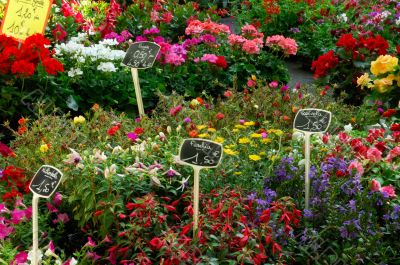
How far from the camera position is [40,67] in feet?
18.7

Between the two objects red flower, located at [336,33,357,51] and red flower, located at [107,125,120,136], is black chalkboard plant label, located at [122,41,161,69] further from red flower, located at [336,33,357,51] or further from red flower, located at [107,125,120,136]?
red flower, located at [336,33,357,51]

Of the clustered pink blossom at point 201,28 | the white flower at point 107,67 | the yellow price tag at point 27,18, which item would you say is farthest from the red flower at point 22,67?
the clustered pink blossom at point 201,28

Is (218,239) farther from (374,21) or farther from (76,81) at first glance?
(374,21)

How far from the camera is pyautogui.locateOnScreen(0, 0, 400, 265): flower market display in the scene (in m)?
3.29

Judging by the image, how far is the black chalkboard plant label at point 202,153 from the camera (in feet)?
10.6

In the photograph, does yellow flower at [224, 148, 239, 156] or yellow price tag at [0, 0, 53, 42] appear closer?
yellow flower at [224, 148, 239, 156]

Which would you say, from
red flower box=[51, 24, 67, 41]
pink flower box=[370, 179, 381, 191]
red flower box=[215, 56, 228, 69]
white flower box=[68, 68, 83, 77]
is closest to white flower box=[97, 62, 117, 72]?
white flower box=[68, 68, 83, 77]

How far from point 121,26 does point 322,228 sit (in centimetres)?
A: 490

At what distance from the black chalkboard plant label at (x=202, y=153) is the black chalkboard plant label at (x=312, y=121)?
59cm

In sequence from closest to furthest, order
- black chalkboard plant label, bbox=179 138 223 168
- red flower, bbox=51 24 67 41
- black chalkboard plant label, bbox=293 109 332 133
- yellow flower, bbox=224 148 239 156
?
black chalkboard plant label, bbox=179 138 223 168 → black chalkboard plant label, bbox=293 109 332 133 → yellow flower, bbox=224 148 239 156 → red flower, bbox=51 24 67 41

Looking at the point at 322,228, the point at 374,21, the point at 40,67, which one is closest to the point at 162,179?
the point at 322,228

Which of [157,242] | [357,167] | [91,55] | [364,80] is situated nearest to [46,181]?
[157,242]

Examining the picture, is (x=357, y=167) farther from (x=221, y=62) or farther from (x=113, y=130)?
(x=221, y=62)

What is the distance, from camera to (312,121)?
12.0 ft
